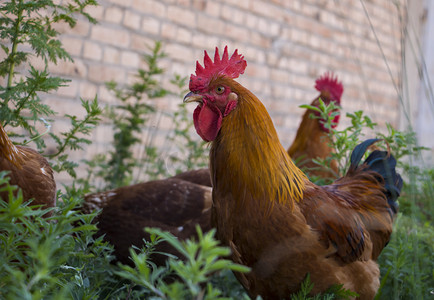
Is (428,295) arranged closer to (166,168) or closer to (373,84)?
(166,168)

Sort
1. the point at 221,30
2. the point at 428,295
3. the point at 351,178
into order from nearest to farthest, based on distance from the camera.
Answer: the point at 428,295 < the point at 351,178 < the point at 221,30

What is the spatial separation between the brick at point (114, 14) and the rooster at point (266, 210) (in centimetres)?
237


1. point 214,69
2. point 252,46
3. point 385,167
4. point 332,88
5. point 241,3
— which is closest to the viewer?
point 214,69

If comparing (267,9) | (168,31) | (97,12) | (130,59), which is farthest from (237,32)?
(97,12)

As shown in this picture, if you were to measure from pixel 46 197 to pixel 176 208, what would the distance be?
796 millimetres

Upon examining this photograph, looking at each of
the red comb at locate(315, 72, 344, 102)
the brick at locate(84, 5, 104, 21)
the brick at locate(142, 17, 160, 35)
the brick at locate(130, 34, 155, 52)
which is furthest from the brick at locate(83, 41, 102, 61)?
the red comb at locate(315, 72, 344, 102)

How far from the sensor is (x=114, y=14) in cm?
378

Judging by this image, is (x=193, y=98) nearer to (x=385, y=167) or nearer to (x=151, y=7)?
(x=385, y=167)

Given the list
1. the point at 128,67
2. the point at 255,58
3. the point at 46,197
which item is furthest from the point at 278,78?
the point at 46,197

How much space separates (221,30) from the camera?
192 inches

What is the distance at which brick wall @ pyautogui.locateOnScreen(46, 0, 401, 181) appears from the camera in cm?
366

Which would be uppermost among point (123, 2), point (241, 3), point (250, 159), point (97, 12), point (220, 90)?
point (241, 3)

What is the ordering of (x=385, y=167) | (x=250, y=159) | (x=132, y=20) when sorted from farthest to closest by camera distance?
1. (x=132, y=20)
2. (x=385, y=167)
3. (x=250, y=159)

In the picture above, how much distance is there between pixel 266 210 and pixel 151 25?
3.15 m
